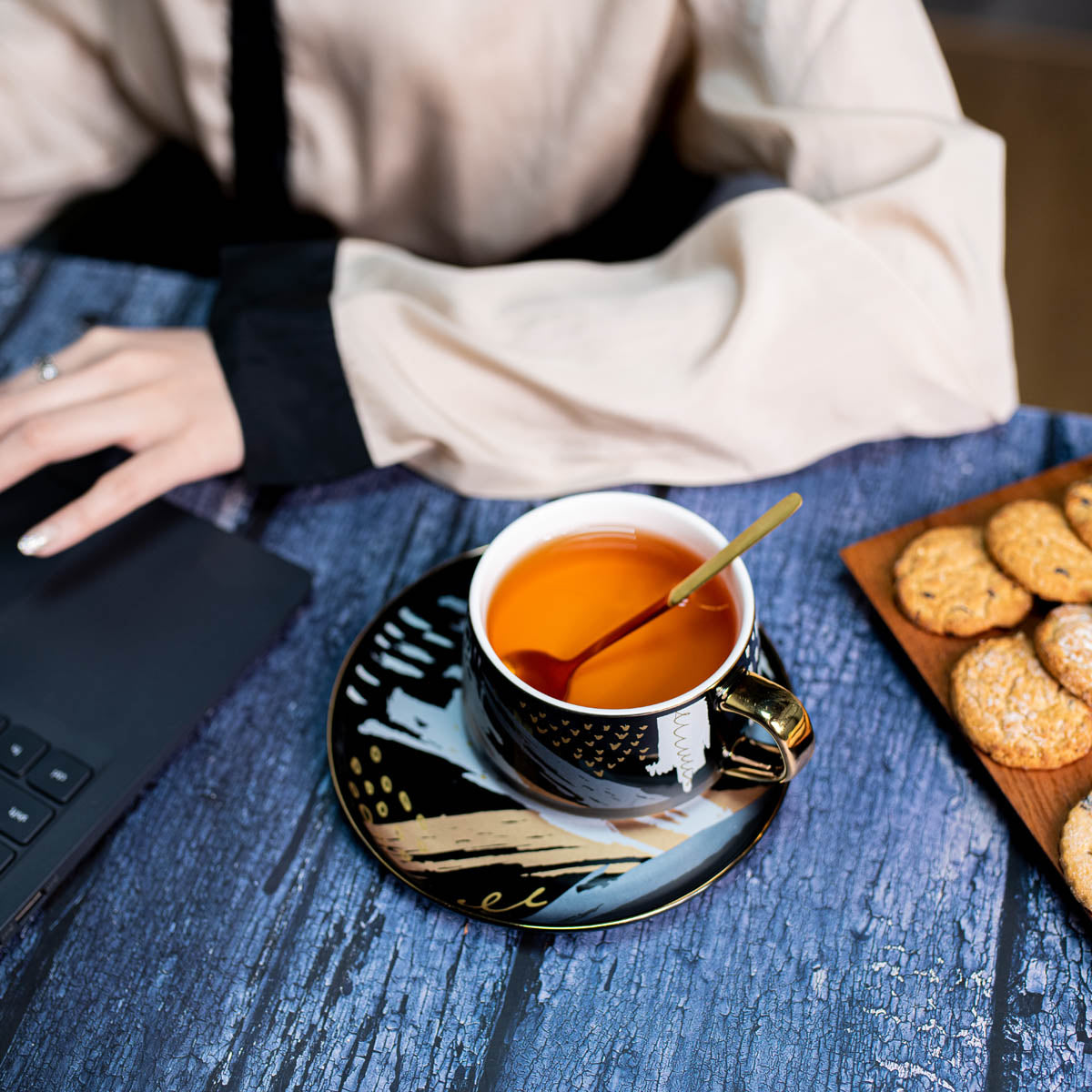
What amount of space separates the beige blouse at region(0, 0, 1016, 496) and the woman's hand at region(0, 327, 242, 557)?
98mm

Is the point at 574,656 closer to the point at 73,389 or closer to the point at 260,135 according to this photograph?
the point at 73,389

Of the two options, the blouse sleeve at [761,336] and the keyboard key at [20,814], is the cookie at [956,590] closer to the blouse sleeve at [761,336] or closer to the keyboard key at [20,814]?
the blouse sleeve at [761,336]

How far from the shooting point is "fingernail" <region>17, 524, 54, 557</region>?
1.67 ft

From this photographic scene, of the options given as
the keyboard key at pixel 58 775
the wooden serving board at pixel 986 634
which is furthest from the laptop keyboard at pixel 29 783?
the wooden serving board at pixel 986 634

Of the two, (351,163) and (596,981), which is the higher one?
(351,163)

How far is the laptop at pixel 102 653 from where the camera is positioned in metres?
0.44

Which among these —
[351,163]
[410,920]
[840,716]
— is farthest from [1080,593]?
[351,163]

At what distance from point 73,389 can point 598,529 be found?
1.17 feet

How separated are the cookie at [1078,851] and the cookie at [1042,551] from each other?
0.11m

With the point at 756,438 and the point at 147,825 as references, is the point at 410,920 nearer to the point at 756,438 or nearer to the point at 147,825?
the point at 147,825

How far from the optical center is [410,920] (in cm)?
43

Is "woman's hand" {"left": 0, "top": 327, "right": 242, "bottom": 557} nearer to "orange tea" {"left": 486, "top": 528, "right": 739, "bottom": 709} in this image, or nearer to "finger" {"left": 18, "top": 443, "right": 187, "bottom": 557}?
"finger" {"left": 18, "top": 443, "right": 187, "bottom": 557}

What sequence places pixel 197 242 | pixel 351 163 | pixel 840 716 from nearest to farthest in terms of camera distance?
pixel 840 716, pixel 351 163, pixel 197 242

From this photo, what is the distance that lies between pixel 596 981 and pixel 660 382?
1.14ft
